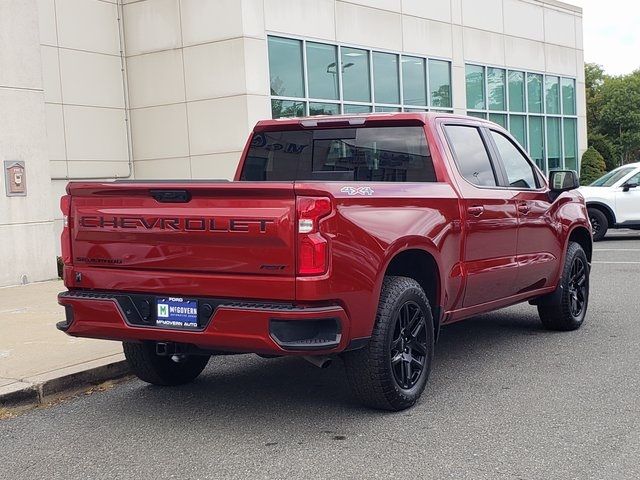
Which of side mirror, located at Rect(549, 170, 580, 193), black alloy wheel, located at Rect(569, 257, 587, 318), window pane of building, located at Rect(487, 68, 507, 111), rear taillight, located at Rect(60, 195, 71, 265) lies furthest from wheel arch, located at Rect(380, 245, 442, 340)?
window pane of building, located at Rect(487, 68, 507, 111)

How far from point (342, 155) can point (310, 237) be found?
6.34 ft

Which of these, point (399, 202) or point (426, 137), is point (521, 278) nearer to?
point (426, 137)

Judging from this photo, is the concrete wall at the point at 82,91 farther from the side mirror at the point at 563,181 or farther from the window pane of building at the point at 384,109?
the side mirror at the point at 563,181

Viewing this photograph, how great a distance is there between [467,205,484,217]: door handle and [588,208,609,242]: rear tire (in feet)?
38.8

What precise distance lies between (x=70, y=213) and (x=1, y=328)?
11.8 feet

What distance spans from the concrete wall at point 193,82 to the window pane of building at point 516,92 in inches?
451

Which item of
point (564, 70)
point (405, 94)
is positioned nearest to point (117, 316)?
point (405, 94)

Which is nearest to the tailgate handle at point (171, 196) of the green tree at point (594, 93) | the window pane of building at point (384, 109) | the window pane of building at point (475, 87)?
the window pane of building at point (384, 109)

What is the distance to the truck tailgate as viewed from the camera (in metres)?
4.50

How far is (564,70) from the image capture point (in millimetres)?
28938

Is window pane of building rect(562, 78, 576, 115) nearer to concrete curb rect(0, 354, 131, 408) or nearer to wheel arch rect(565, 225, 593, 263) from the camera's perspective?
wheel arch rect(565, 225, 593, 263)

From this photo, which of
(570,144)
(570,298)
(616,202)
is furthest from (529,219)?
(570,144)

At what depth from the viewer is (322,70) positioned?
18672 millimetres

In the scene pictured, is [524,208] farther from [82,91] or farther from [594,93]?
Result: [594,93]
